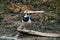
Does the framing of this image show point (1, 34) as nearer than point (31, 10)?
Yes

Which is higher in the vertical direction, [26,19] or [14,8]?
[14,8]

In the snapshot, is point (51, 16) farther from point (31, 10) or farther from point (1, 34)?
point (1, 34)

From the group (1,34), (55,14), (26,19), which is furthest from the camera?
(55,14)

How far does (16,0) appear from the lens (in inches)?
550

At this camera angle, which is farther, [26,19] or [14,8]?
[14,8]

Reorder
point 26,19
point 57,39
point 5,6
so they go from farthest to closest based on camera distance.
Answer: point 5,6 → point 26,19 → point 57,39

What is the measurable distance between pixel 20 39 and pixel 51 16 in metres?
2.98

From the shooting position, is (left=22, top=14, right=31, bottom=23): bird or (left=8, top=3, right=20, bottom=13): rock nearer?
(left=22, top=14, right=31, bottom=23): bird

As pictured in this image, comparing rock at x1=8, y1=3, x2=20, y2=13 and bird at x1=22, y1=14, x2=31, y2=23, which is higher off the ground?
rock at x1=8, y1=3, x2=20, y2=13

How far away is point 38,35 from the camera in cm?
998

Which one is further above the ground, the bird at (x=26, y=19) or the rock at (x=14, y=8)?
the rock at (x=14, y=8)

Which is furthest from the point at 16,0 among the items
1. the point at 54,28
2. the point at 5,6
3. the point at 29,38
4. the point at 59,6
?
the point at 29,38

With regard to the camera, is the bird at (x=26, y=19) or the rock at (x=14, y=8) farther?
the rock at (x=14, y=8)

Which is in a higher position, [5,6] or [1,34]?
[5,6]
